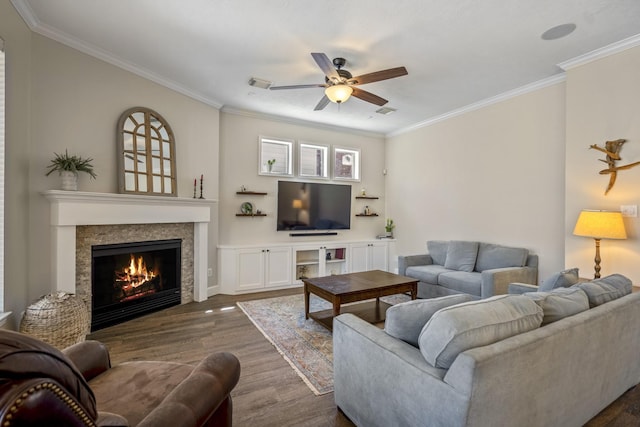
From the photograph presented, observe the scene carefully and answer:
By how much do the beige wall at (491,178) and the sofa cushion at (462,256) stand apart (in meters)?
0.32

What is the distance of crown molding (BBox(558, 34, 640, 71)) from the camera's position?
2.85 meters

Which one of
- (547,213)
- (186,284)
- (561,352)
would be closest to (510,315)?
(561,352)

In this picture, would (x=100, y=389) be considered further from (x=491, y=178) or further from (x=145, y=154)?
(x=491, y=178)

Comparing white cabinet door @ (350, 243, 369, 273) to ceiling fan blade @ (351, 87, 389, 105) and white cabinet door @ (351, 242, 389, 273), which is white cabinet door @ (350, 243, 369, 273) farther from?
ceiling fan blade @ (351, 87, 389, 105)

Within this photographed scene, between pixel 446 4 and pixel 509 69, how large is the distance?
1.57 meters

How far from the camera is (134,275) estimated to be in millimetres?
3729

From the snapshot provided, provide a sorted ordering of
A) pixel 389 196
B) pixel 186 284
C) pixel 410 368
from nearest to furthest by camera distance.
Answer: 1. pixel 410 368
2. pixel 186 284
3. pixel 389 196

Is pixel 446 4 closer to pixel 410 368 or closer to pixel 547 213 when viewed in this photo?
pixel 410 368

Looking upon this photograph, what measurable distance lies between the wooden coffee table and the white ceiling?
2.40 metres

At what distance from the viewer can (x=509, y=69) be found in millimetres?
3455

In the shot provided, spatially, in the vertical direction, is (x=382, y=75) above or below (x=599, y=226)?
above

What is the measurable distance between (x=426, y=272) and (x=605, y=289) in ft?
7.77

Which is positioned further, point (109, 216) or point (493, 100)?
point (493, 100)

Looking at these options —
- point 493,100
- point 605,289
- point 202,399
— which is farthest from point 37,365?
point 493,100
